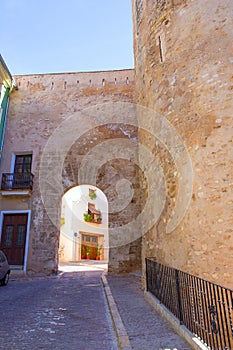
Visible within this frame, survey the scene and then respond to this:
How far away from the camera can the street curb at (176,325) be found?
298cm

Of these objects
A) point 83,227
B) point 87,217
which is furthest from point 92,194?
point 83,227

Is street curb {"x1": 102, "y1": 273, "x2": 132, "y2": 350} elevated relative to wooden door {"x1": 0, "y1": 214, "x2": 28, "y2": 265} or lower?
lower

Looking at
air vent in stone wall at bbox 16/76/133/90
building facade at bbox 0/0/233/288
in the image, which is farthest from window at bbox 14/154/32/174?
air vent in stone wall at bbox 16/76/133/90

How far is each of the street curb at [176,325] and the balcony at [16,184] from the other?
8.32m

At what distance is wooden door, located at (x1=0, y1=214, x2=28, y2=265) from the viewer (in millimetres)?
11578

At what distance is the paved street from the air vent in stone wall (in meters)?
10.8

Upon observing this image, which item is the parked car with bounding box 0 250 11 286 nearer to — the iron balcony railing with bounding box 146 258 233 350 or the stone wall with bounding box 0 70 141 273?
the stone wall with bounding box 0 70 141 273

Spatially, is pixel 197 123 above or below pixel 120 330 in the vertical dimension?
above

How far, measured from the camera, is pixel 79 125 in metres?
13.4

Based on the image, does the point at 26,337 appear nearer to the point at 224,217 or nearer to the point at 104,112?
the point at 224,217

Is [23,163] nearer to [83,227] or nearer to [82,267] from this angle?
[82,267]

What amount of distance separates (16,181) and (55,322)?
9.25m

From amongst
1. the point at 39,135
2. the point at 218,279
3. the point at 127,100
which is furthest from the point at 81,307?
the point at 127,100

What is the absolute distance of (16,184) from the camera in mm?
12438
